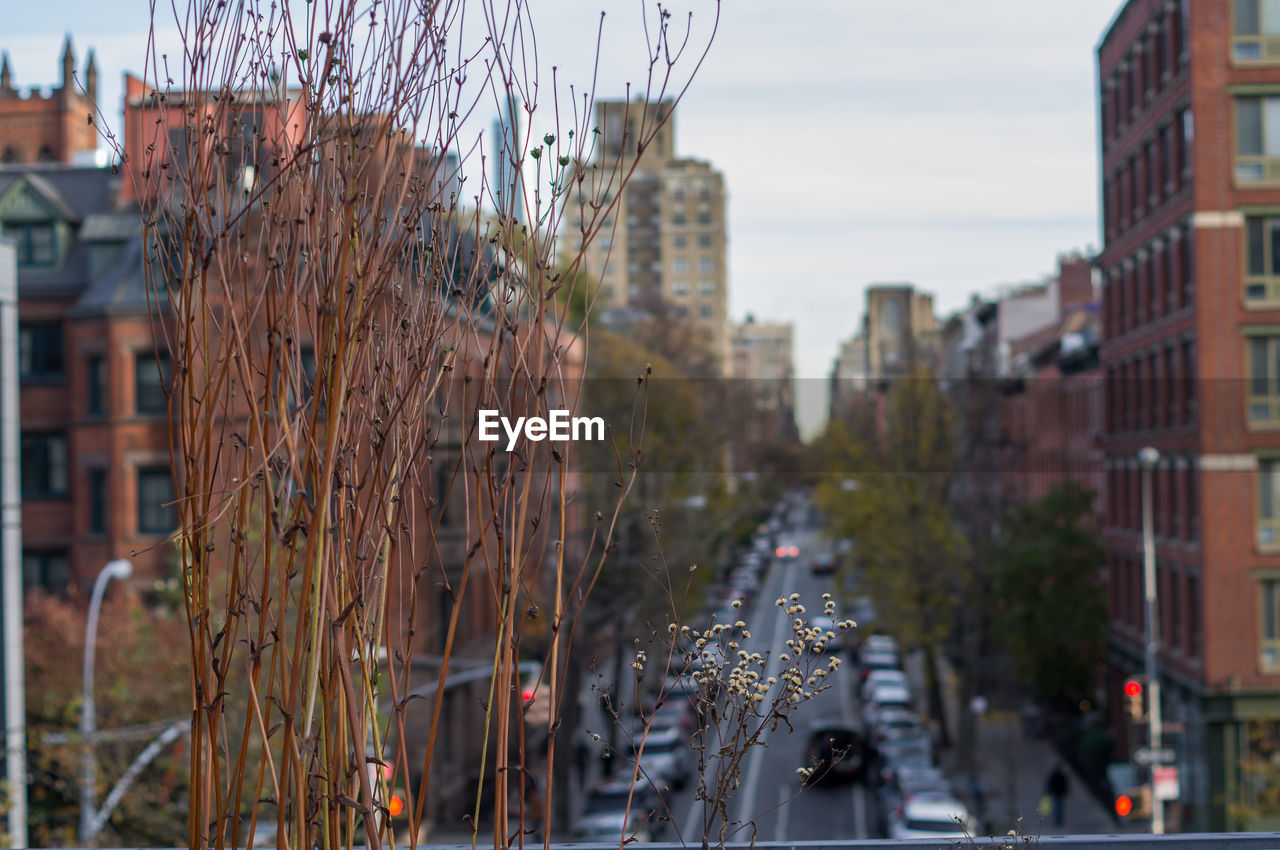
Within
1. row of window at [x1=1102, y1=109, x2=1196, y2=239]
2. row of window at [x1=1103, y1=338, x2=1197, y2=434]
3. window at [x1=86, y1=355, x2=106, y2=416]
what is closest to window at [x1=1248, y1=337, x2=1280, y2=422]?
row of window at [x1=1103, y1=338, x2=1197, y2=434]

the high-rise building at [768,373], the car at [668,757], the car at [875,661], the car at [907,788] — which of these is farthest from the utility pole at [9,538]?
the car at [875,661]

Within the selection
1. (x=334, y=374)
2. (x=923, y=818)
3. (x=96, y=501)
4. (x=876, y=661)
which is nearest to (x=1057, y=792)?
(x=923, y=818)

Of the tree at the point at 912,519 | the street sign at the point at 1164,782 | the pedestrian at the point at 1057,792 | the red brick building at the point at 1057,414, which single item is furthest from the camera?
the red brick building at the point at 1057,414

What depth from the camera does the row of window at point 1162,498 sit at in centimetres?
2875

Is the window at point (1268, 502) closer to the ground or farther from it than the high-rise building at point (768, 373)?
closer to the ground

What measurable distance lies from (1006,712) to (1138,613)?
5.87 meters

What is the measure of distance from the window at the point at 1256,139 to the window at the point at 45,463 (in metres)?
23.4

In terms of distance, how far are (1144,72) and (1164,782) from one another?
1674cm

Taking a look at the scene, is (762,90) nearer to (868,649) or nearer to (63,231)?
(63,231)

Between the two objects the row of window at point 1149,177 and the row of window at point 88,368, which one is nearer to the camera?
the row of window at point 88,368

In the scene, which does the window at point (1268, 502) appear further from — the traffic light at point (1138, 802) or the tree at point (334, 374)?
the tree at point (334, 374)

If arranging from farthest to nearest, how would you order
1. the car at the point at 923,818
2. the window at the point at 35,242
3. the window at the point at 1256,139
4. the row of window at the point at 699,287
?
the row of window at the point at 699,287 → the window at the point at 35,242 → the window at the point at 1256,139 → the car at the point at 923,818

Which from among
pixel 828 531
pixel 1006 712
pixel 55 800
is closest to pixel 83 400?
pixel 55 800

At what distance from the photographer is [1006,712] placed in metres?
28.3
